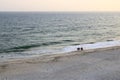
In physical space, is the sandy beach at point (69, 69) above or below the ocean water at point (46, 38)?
above

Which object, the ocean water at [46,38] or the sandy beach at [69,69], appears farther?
the ocean water at [46,38]

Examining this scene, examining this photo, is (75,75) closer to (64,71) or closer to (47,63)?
(64,71)

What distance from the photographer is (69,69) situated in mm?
17703

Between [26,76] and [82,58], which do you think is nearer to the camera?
[26,76]

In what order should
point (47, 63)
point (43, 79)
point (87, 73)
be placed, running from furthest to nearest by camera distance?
point (47, 63), point (87, 73), point (43, 79)

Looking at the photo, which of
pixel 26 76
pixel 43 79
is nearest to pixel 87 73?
pixel 43 79

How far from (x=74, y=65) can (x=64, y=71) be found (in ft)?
6.57

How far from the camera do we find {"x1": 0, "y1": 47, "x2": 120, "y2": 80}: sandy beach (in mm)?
15720

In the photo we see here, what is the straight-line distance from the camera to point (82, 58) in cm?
2167

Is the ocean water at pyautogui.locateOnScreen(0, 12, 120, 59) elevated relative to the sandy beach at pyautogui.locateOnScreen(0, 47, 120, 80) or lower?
lower

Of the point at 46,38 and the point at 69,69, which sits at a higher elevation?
the point at 69,69

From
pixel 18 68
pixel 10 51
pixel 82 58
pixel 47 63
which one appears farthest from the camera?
pixel 10 51

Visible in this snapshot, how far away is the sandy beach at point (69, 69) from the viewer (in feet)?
51.6

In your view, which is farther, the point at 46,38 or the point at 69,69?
the point at 46,38
